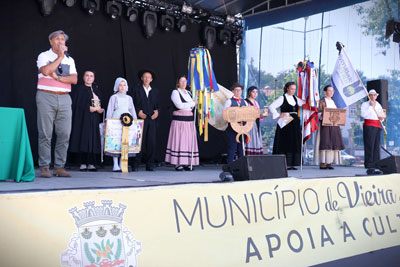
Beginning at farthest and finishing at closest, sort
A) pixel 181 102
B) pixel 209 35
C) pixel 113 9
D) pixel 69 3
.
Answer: pixel 209 35, pixel 113 9, pixel 69 3, pixel 181 102

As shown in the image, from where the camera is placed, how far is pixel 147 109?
19.7ft

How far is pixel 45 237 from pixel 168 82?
19.8ft

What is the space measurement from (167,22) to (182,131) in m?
2.33

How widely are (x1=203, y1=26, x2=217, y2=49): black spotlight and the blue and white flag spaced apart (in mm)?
2964

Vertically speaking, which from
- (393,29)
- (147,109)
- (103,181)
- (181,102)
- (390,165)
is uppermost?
(393,29)

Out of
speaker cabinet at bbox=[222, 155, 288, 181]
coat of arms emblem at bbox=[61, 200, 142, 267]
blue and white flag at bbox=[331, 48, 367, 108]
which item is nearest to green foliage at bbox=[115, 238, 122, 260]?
coat of arms emblem at bbox=[61, 200, 142, 267]

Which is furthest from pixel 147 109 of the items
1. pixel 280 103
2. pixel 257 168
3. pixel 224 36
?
pixel 224 36

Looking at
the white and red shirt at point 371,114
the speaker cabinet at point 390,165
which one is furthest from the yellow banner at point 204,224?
the white and red shirt at point 371,114

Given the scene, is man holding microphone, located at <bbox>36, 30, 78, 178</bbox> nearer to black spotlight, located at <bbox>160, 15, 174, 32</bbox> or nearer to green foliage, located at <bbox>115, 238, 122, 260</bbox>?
green foliage, located at <bbox>115, 238, 122, 260</bbox>

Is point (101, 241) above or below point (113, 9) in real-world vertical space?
below

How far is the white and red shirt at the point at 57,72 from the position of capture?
405 centimetres

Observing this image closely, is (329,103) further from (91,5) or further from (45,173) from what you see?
(45,173)

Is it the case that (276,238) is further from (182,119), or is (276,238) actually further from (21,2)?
(21,2)

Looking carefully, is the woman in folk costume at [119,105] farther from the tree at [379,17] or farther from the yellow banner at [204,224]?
the tree at [379,17]
